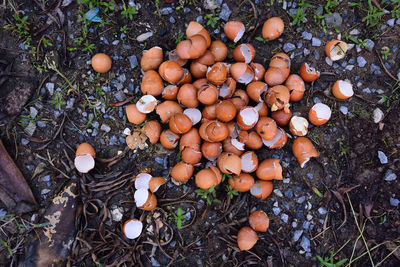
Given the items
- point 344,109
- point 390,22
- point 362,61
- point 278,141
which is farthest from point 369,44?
point 278,141

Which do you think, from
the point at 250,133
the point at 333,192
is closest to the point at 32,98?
the point at 250,133

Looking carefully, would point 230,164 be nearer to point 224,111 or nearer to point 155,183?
point 224,111

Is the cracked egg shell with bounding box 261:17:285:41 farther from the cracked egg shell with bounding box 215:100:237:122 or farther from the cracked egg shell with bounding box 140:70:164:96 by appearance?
the cracked egg shell with bounding box 140:70:164:96

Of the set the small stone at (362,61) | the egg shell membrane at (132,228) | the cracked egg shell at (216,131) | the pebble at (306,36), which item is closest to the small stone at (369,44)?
the small stone at (362,61)

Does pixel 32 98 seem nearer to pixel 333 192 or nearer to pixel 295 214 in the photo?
pixel 295 214

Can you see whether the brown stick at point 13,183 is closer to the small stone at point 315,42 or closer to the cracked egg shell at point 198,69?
the cracked egg shell at point 198,69

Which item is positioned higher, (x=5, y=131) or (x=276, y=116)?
(x=276, y=116)

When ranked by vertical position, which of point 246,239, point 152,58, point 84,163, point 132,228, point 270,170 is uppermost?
point 152,58
